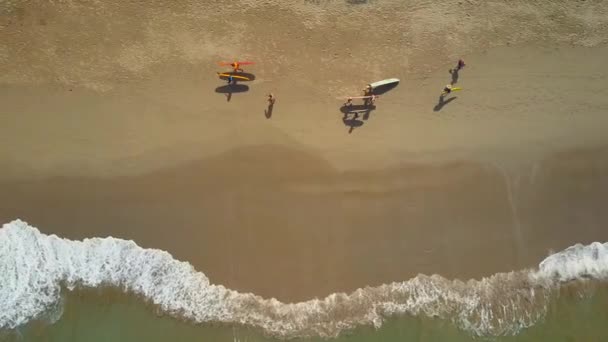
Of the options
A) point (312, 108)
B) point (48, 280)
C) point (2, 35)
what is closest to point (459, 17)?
point (312, 108)

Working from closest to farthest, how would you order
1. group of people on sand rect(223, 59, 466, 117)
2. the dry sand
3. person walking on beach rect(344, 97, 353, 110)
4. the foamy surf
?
the foamy surf → the dry sand → group of people on sand rect(223, 59, 466, 117) → person walking on beach rect(344, 97, 353, 110)

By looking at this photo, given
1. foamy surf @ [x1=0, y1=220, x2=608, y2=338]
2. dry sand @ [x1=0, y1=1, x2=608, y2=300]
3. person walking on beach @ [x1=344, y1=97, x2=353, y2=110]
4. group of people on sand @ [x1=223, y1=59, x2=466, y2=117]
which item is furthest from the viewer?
person walking on beach @ [x1=344, y1=97, x2=353, y2=110]

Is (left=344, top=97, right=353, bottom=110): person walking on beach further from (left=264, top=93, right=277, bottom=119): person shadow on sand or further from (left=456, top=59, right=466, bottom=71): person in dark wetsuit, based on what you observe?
(left=456, top=59, right=466, bottom=71): person in dark wetsuit

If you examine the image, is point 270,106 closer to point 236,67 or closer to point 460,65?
point 236,67

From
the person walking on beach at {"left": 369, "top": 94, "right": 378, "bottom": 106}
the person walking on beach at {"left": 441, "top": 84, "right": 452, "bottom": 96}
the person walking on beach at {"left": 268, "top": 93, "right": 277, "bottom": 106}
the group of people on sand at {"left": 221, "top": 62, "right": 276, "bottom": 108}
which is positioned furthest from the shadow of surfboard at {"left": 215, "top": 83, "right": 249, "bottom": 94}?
the person walking on beach at {"left": 441, "top": 84, "right": 452, "bottom": 96}

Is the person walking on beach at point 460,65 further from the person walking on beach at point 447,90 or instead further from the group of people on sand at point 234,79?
the group of people on sand at point 234,79

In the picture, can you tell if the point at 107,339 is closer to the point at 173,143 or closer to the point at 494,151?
the point at 173,143

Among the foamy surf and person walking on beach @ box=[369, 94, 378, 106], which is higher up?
person walking on beach @ box=[369, 94, 378, 106]
